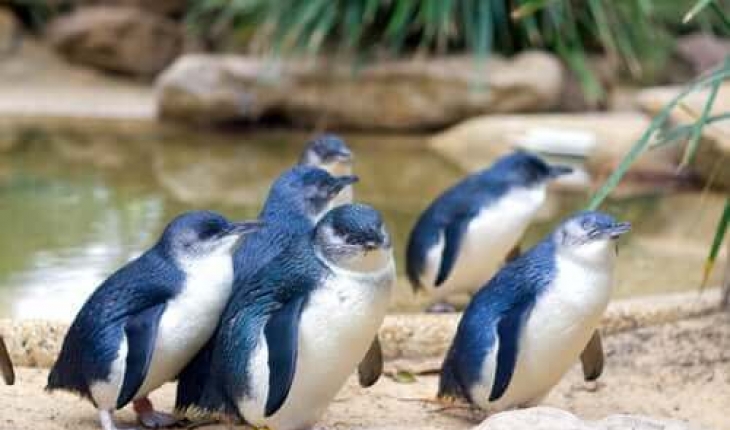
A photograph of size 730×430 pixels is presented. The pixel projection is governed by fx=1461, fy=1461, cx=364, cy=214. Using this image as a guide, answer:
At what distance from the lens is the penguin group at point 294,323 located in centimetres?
352

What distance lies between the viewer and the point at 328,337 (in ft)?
11.5

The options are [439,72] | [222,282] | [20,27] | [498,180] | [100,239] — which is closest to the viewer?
[222,282]

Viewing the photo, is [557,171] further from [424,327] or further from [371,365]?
[371,365]

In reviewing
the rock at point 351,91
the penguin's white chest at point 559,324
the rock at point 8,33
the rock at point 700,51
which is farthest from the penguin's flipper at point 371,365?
the rock at point 8,33

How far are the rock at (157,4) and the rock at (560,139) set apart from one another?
4.25 m

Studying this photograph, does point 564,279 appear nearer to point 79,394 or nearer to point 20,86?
point 79,394

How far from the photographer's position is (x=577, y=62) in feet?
32.8

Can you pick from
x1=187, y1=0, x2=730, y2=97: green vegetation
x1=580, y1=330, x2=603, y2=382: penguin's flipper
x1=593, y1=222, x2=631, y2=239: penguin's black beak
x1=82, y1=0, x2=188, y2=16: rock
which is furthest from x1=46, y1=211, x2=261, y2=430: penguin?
x1=82, y1=0, x2=188, y2=16: rock

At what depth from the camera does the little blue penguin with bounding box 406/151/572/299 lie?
214 inches

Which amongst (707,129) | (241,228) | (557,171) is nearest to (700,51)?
(707,129)

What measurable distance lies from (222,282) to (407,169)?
505 centimetres

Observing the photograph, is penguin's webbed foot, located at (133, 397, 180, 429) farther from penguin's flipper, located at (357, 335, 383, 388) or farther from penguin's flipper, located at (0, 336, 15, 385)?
penguin's flipper, located at (357, 335, 383, 388)

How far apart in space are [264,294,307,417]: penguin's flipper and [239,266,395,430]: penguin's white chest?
0.10 feet

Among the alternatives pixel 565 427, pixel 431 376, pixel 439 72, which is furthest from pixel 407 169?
pixel 565 427
